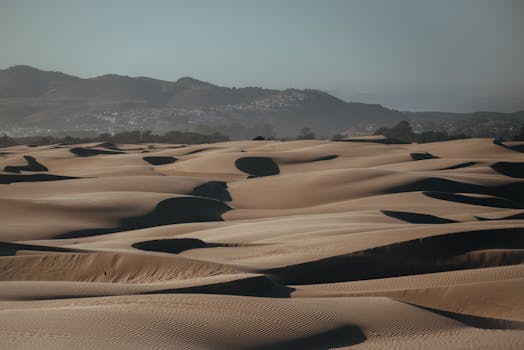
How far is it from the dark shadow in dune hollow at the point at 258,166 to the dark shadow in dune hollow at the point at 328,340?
29.8 meters

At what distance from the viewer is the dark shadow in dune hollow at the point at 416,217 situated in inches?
679

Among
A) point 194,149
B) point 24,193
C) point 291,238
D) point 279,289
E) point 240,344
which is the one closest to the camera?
point 240,344

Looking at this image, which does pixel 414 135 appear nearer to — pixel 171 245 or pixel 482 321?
pixel 171 245

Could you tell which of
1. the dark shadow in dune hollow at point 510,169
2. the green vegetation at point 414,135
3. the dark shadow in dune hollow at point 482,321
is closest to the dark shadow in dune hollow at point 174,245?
the dark shadow in dune hollow at point 482,321

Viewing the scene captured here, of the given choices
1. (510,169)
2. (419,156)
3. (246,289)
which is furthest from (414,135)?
(246,289)

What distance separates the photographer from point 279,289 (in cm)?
938

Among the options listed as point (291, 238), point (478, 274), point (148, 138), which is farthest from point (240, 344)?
point (148, 138)

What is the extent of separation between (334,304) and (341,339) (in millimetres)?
1251

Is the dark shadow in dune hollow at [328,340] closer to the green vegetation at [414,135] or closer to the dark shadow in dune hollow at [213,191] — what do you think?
the dark shadow in dune hollow at [213,191]

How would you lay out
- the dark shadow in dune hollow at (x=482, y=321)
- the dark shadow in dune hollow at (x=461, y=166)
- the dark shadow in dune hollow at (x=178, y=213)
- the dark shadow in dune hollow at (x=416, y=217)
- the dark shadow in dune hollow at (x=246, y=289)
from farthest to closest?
the dark shadow in dune hollow at (x=461, y=166) → the dark shadow in dune hollow at (x=178, y=213) → the dark shadow in dune hollow at (x=416, y=217) → the dark shadow in dune hollow at (x=246, y=289) → the dark shadow in dune hollow at (x=482, y=321)

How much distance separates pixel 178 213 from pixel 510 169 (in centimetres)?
1691

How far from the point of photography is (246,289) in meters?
8.88

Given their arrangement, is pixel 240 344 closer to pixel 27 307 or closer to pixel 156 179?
pixel 27 307

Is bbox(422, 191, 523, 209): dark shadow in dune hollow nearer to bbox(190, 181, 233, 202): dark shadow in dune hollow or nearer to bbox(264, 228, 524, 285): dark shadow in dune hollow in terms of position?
bbox(190, 181, 233, 202): dark shadow in dune hollow
